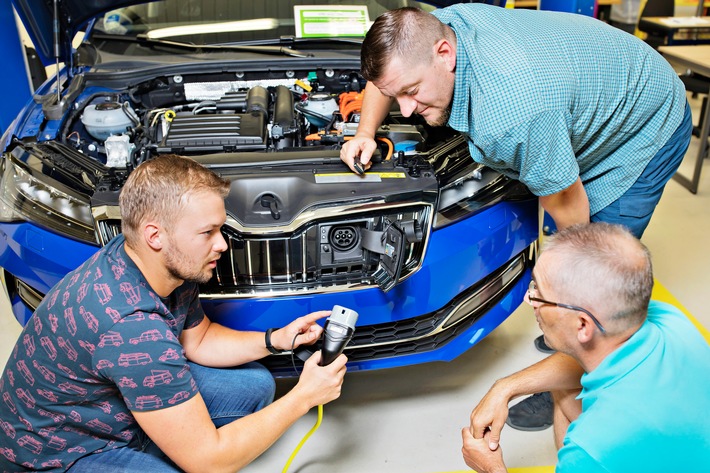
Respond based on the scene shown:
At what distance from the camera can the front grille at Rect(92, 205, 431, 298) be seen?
82.7 inches

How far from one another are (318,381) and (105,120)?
147 centimetres

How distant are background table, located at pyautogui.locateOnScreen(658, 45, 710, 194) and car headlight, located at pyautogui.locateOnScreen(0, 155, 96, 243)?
3.68 metres

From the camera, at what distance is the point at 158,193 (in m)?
1.63

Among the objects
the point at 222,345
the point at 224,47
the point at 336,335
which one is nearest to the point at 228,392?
the point at 222,345

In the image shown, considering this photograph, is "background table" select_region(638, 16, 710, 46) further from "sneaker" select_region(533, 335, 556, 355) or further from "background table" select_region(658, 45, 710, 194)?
"sneaker" select_region(533, 335, 556, 355)

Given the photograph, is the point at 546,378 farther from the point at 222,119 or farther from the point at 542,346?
the point at 222,119

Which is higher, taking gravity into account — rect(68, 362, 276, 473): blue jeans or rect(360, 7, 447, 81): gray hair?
rect(360, 7, 447, 81): gray hair

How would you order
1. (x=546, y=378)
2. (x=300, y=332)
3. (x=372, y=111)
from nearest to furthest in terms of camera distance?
(x=546, y=378)
(x=300, y=332)
(x=372, y=111)

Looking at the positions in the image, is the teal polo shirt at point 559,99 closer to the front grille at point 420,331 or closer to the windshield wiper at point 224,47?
the front grille at point 420,331

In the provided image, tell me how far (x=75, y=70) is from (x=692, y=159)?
4102mm

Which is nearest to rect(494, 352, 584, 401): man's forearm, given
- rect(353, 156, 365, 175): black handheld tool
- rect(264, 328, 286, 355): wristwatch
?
rect(264, 328, 286, 355): wristwatch

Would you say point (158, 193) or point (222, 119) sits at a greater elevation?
point (158, 193)

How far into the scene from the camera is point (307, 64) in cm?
304

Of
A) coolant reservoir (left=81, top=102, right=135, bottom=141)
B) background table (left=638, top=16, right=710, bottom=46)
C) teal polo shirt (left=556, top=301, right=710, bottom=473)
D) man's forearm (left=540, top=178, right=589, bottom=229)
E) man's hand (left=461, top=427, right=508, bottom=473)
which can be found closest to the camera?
teal polo shirt (left=556, top=301, right=710, bottom=473)
